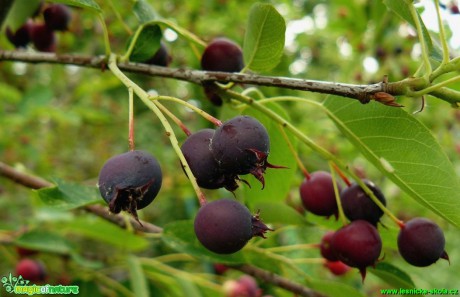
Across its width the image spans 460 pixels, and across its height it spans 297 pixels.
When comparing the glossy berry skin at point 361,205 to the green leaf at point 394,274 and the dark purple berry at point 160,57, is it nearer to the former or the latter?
the green leaf at point 394,274

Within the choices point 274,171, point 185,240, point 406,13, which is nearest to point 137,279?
point 185,240

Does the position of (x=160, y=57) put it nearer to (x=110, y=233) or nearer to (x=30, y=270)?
(x=110, y=233)

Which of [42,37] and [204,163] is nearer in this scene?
[204,163]

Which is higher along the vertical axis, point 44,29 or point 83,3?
point 83,3

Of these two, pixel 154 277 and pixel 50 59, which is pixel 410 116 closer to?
pixel 50 59

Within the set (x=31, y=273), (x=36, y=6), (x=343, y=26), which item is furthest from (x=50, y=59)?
(x=343, y=26)

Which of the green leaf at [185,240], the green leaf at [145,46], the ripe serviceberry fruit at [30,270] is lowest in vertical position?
the ripe serviceberry fruit at [30,270]

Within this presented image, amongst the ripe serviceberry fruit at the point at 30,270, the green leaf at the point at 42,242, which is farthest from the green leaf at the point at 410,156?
the ripe serviceberry fruit at the point at 30,270

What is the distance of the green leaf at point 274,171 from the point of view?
1.47m

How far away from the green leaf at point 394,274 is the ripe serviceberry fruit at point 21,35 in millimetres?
1526

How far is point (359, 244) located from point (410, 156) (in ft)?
0.85

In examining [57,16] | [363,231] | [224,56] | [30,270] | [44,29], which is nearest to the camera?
[363,231]

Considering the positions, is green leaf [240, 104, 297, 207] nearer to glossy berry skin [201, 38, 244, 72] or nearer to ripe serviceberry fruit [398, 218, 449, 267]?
glossy berry skin [201, 38, 244, 72]

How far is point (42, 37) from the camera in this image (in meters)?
1.97
